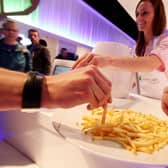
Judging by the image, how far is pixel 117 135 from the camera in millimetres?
487

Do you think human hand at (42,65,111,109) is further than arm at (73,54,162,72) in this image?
No

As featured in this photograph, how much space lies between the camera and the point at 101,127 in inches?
19.8

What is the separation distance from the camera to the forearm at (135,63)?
0.87 m

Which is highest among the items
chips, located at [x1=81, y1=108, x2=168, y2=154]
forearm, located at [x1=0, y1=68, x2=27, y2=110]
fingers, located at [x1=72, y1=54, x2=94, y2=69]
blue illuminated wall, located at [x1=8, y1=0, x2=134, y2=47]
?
blue illuminated wall, located at [x1=8, y1=0, x2=134, y2=47]

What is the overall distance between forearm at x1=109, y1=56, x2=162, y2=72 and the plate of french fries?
266 mm

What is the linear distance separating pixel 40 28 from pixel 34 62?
129cm

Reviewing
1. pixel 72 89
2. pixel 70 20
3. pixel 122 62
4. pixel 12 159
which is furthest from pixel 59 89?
pixel 70 20

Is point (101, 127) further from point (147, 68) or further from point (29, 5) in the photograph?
point (147, 68)

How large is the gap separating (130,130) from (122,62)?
1.31 feet

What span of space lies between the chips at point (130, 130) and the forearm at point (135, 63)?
10.4 inches

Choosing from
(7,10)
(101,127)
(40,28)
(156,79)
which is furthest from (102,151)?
(40,28)

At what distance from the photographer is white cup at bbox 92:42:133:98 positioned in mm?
916

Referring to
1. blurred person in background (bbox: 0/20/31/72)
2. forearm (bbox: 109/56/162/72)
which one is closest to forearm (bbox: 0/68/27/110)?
forearm (bbox: 109/56/162/72)

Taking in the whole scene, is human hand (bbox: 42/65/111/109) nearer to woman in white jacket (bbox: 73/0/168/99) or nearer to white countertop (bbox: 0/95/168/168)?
white countertop (bbox: 0/95/168/168)
